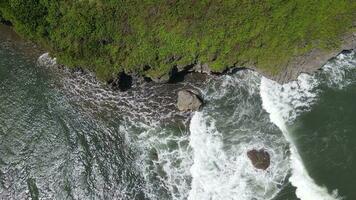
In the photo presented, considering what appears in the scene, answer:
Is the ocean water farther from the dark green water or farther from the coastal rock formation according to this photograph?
the coastal rock formation

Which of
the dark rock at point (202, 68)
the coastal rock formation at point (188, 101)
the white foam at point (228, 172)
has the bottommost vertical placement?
the white foam at point (228, 172)

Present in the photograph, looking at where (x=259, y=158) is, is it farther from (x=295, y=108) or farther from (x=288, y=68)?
(x=288, y=68)

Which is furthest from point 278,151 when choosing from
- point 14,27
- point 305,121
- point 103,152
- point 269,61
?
point 14,27

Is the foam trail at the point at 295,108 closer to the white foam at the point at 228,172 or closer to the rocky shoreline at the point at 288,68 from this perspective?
the rocky shoreline at the point at 288,68

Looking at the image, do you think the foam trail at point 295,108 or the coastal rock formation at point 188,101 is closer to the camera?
the foam trail at point 295,108

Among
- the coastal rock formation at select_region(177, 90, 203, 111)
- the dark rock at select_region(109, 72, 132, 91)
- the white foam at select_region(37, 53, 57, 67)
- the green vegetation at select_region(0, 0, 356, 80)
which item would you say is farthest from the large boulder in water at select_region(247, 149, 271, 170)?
the white foam at select_region(37, 53, 57, 67)

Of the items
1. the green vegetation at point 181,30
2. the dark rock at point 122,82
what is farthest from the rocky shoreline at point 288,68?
the green vegetation at point 181,30

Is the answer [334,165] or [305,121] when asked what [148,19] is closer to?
[305,121]
